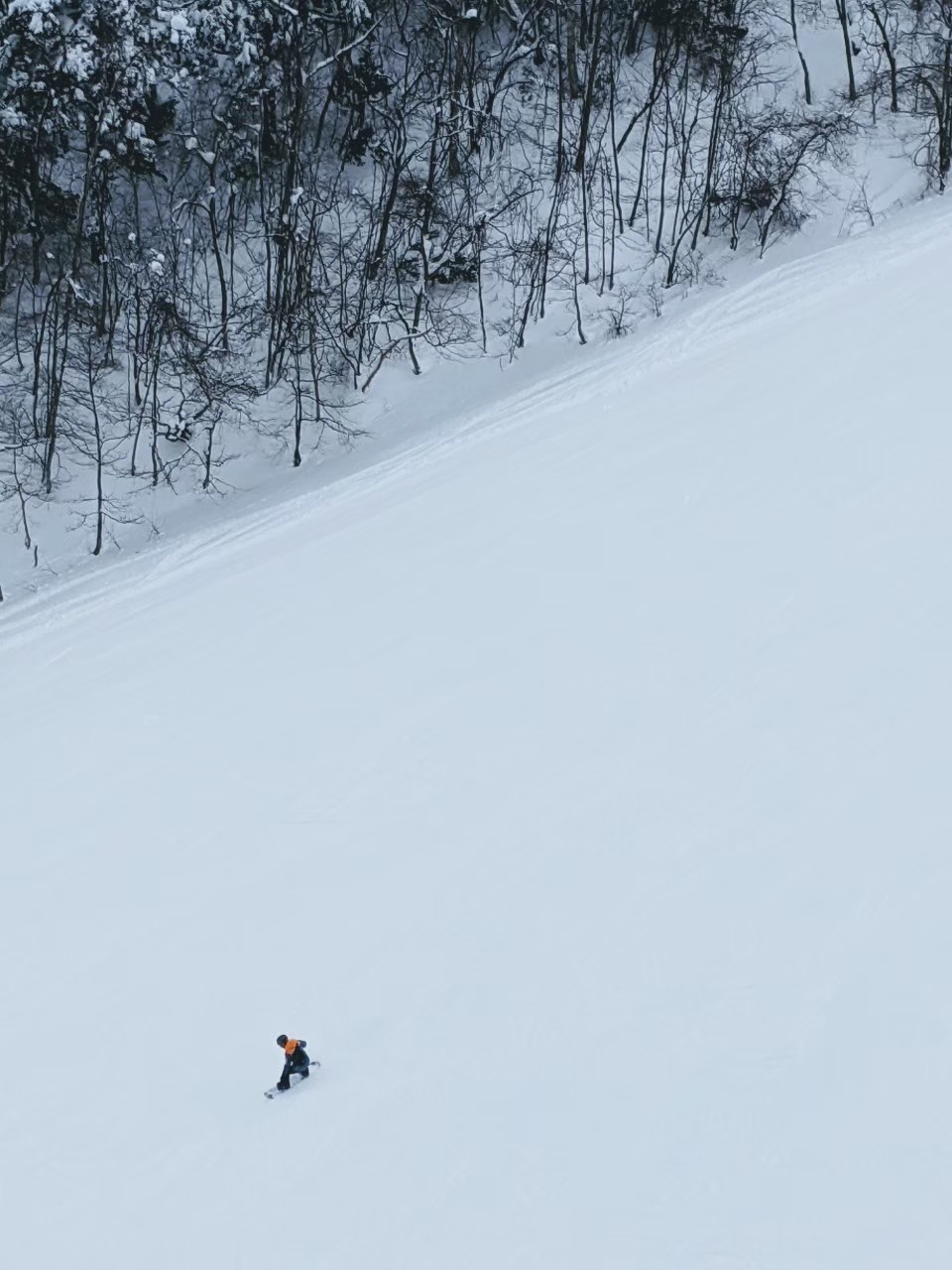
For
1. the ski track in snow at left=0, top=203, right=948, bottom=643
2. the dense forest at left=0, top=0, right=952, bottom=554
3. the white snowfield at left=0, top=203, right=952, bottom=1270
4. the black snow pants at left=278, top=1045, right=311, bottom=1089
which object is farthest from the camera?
the dense forest at left=0, top=0, right=952, bottom=554

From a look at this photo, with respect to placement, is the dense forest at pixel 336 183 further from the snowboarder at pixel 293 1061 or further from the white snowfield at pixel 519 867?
the snowboarder at pixel 293 1061

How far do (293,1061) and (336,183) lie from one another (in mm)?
21358

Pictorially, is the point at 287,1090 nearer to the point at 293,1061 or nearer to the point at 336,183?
the point at 293,1061

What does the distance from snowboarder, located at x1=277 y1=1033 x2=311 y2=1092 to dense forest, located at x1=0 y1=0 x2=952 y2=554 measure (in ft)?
48.0

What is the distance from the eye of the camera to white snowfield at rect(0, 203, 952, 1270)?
8.95 metres

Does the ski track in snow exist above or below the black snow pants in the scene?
above

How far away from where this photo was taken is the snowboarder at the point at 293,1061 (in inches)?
379

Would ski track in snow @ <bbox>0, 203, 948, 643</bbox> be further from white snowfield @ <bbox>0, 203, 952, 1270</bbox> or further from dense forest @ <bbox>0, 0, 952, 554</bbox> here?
dense forest @ <bbox>0, 0, 952, 554</bbox>

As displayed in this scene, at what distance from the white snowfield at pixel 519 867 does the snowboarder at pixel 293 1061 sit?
0.20 meters

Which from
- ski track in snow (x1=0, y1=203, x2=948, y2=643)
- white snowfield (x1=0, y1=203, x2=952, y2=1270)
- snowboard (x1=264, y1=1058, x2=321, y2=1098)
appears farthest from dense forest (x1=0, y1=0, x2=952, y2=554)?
snowboard (x1=264, y1=1058, x2=321, y2=1098)

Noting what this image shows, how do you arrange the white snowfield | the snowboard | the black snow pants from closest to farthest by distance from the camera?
the white snowfield < the black snow pants < the snowboard

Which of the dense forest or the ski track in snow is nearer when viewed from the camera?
the ski track in snow

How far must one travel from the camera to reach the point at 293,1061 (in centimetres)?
983

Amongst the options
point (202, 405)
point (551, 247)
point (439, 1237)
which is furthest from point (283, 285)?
point (439, 1237)
